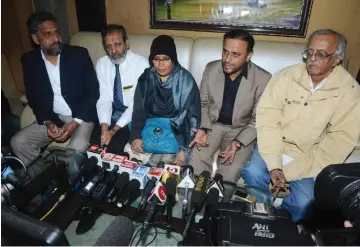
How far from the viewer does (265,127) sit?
198 centimetres

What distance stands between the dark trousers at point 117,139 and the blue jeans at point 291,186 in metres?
1.02

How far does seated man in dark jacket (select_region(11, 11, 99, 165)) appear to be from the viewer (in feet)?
7.40

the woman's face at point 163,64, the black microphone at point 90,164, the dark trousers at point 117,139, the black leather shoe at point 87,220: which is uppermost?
the woman's face at point 163,64

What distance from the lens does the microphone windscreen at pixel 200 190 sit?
1.38 m

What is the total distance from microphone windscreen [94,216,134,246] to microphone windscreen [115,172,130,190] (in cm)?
22

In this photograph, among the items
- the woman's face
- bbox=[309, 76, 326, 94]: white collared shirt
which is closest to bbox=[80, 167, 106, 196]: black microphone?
the woman's face

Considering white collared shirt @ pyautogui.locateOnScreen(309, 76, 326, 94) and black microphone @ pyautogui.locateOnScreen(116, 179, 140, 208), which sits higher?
white collared shirt @ pyautogui.locateOnScreen(309, 76, 326, 94)

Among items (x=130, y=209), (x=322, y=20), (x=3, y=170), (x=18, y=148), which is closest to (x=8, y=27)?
(x=18, y=148)

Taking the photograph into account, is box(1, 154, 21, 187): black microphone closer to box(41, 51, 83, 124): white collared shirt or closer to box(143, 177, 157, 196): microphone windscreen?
box(143, 177, 157, 196): microphone windscreen

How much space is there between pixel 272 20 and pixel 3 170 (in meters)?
2.54

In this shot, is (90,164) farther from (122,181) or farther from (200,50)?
(200,50)

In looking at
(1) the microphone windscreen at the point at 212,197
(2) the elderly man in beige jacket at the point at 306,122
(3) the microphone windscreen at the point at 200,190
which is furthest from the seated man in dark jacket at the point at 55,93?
(2) the elderly man in beige jacket at the point at 306,122

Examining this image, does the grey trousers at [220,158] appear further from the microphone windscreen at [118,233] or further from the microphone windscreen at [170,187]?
the microphone windscreen at [118,233]

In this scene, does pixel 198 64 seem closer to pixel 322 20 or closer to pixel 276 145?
pixel 276 145
